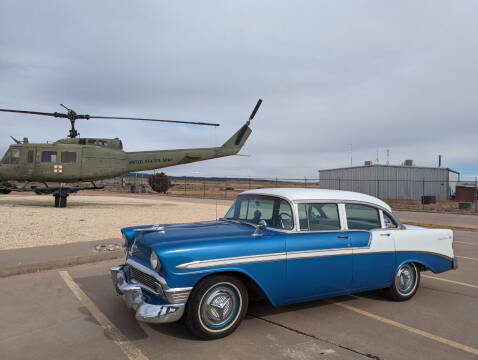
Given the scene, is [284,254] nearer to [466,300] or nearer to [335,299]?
[335,299]

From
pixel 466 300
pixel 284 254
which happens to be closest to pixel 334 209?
pixel 284 254

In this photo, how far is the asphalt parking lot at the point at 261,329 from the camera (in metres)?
3.42

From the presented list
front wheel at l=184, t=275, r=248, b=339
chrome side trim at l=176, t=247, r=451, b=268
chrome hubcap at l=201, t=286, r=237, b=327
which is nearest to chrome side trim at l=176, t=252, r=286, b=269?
chrome side trim at l=176, t=247, r=451, b=268

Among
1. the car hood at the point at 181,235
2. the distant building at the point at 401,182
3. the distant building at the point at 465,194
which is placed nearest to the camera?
the car hood at the point at 181,235

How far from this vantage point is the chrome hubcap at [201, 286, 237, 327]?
12.0ft

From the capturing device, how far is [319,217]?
179 inches

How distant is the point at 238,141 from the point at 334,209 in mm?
17242

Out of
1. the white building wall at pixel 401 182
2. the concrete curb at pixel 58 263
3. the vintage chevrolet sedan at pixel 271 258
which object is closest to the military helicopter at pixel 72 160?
the concrete curb at pixel 58 263

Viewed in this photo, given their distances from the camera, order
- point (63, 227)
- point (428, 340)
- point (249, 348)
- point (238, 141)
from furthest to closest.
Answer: point (238, 141), point (63, 227), point (428, 340), point (249, 348)

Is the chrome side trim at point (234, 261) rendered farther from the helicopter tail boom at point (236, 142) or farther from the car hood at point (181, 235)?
the helicopter tail boom at point (236, 142)

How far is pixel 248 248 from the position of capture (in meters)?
3.85

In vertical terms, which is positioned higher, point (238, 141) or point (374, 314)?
point (238, 141)

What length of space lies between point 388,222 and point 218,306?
2.85m

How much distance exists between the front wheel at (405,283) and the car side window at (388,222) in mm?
567
